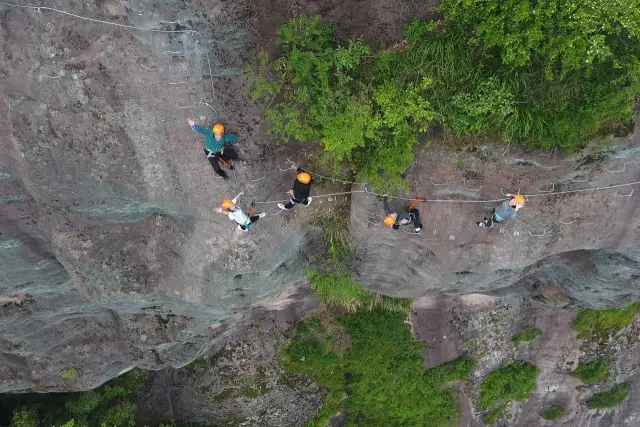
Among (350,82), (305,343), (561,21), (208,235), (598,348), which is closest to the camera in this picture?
(561,21)

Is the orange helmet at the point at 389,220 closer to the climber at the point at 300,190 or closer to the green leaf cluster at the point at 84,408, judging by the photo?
the climber at the point at 300,190

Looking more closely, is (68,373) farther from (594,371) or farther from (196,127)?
(594,371)

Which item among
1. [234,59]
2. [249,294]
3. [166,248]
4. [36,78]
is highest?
[234,59]

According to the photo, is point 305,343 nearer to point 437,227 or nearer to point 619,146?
point 437,227

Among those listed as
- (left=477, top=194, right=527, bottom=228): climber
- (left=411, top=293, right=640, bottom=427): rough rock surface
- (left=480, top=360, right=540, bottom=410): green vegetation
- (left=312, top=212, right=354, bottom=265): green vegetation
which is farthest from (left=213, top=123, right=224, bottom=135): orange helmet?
(left=480, top=360, right=540, bottom=410): green vegetation

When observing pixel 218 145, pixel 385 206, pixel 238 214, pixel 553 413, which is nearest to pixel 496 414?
pixel 553 413

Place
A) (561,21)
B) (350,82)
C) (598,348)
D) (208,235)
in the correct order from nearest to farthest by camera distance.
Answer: (561,21) < (350,82) < (208,235) < (598,348)

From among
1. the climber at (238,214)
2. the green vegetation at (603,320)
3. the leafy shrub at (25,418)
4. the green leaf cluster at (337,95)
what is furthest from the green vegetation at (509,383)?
the leafy shrub at (25,418)

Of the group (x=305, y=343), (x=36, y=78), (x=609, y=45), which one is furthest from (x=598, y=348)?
(x=36, y=78)
